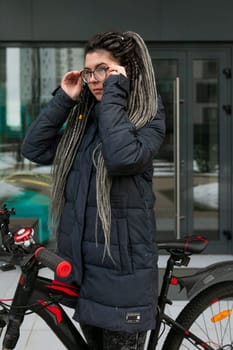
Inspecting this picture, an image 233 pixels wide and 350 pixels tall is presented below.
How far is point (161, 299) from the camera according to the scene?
224 centimetres

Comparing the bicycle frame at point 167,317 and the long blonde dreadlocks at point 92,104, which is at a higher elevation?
the long blonde dreadlocks at point 92,104

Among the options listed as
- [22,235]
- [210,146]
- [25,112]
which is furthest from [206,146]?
[22,235]

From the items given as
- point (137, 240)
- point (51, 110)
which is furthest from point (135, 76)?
point (137, 240)

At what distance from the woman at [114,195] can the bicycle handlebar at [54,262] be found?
0.24 m

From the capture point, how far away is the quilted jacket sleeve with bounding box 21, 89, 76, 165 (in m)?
2.02

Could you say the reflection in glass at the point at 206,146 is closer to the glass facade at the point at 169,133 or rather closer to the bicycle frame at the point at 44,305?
the glass facade at the point at 169,133

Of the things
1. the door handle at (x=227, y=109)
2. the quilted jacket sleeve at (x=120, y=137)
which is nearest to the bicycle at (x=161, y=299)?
the quilted jacket sleeve at (x=120, y=137)

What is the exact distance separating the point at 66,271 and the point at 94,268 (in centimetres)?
32

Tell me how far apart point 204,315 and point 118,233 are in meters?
0.73

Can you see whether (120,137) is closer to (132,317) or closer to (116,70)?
(116,70)

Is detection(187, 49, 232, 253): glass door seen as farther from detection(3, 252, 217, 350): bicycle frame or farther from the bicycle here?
detection(3, 252, 217, 350): bicycle frame

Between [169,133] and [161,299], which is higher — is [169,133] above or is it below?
above

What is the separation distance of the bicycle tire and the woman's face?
3.33ft

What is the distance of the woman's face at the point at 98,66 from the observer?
1911mm
